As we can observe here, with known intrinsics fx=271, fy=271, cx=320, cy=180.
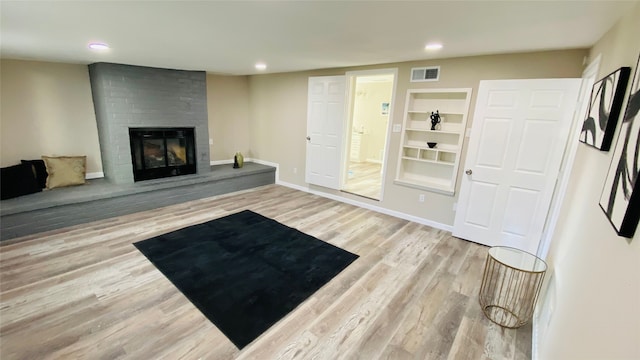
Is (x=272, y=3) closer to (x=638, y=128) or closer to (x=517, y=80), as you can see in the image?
(x=638, y=128)

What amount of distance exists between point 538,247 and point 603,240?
2.38m

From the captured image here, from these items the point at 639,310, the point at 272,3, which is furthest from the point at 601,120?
the point at 272,3

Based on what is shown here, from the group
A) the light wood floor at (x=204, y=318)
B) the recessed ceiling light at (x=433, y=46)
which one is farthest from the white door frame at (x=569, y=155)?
the recessed ceiling light at (x=433, y=46)

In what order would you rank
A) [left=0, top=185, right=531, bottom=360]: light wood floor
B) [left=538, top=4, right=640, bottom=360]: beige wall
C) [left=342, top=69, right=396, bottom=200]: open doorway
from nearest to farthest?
[left=538, top=4, right=640, bottom=360]: beige wall
[left=0, top=185, right=531, bottom=360]: light wood floor
[left=342, top=69, right=396, bottom=200]: open doorway

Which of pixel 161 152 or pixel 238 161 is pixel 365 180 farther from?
pixel 161 152

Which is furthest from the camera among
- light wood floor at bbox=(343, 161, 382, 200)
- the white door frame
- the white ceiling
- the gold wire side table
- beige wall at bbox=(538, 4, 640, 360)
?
light wood floor at bbox=(343, 161, 382, 200)

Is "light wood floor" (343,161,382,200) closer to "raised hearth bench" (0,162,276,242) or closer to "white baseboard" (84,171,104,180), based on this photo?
"raised hearth bench" (0,162,276,242)

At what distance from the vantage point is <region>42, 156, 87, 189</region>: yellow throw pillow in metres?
3.80

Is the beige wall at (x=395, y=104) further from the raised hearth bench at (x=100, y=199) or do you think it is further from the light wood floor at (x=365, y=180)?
the raised hearth bench at (x=100, y=199)

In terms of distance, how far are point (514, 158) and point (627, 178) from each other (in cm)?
243

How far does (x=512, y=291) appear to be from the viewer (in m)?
2.50

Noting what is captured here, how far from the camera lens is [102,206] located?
3.80 m

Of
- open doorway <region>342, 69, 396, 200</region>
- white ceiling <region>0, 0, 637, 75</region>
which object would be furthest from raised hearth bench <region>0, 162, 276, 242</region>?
open doorway <region>342, 69, 396, 200</region>

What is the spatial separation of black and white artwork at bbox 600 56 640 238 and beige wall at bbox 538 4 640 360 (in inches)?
2.6
